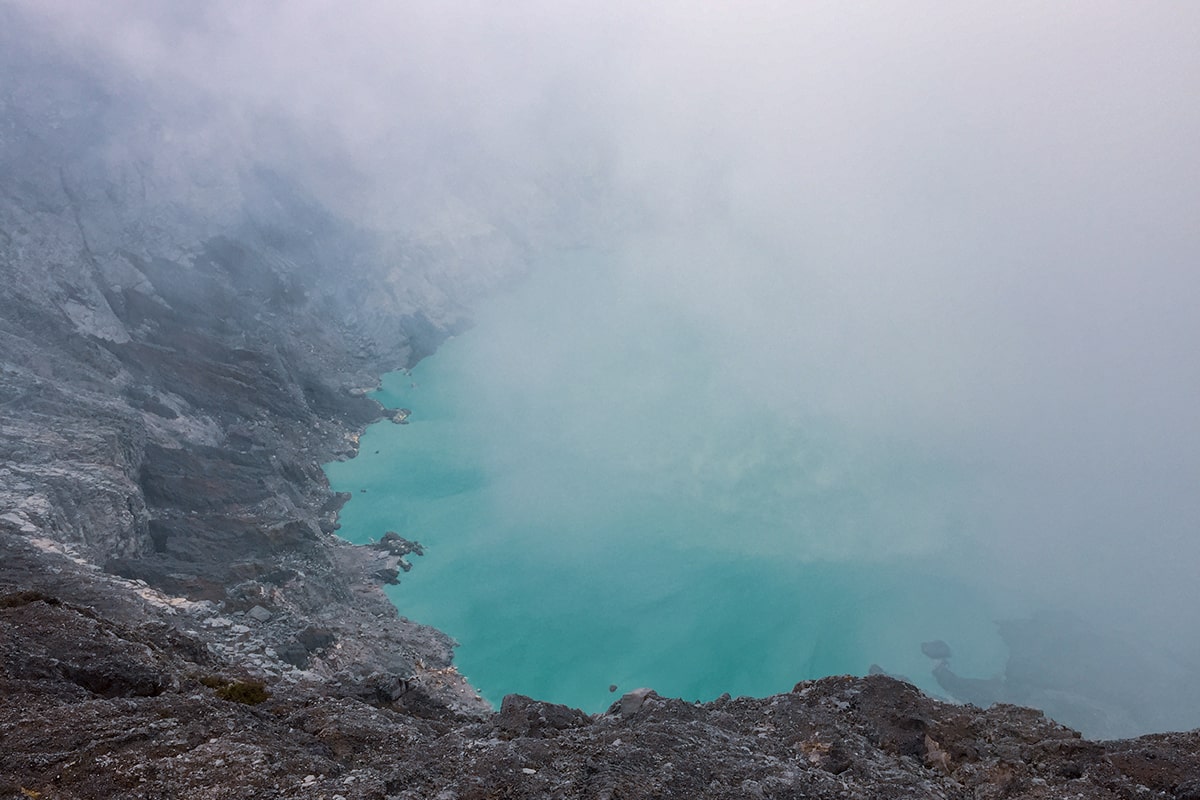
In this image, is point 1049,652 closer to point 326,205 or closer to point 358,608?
point 358,608

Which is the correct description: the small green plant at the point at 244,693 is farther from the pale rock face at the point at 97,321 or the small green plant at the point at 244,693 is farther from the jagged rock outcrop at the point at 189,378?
the pale rock face at the point at 97,321

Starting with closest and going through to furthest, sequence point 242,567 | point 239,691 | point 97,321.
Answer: point 239,691 → point 242,567 → point 97,321

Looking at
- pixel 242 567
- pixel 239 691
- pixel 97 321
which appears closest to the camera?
pixel 239 691

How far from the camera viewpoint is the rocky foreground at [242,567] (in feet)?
50.5

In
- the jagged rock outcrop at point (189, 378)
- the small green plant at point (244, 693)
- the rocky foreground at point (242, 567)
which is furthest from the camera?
the jagged rock outcrop at point (189, 378)

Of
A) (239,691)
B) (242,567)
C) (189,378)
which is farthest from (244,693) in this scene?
(189,378)

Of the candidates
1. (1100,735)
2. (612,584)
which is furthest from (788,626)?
(1100,735)

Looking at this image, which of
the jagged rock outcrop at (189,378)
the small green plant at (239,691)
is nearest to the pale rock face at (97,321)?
the jagged rock outcrop at (189,378)

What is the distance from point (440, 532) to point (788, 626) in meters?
28.1

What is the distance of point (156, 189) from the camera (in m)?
78.8

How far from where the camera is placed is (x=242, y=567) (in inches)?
1805

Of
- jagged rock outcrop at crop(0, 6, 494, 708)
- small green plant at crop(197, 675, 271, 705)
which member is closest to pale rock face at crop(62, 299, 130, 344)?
jagged rock outcrop at crop(0, 6, 494, 708)

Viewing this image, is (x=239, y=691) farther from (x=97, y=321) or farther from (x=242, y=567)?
(x=97, y=321)

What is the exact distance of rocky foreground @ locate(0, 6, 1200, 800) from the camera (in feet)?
50.5
